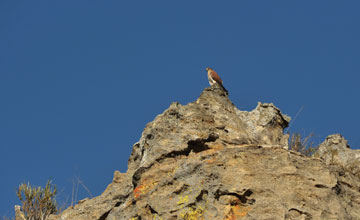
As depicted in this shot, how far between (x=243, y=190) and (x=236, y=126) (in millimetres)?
2795

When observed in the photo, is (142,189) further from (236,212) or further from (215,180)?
(236,212)

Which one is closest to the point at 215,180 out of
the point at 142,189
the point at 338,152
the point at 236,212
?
the point at 236,212

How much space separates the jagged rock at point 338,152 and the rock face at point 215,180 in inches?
116

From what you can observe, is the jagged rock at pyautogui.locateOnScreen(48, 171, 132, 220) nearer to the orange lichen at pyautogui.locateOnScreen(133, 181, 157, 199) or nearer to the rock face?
the rock face

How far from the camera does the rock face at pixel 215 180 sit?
8164 millimetres

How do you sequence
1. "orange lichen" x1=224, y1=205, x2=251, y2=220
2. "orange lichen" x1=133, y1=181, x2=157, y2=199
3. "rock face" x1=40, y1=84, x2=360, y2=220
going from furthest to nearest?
"orange lichen" x1=133, y1=181, x2=157, y2=199
"rock face" x1=40, y1=84, x2=360, y2=220
"orange lichen" x1=224, y1=205, x2=251, y2=220

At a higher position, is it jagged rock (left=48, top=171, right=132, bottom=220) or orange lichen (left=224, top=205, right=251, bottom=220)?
jagged rock (left=48, top=171, right=132, bottom=220)

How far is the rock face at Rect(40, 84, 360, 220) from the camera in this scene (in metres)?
8.16

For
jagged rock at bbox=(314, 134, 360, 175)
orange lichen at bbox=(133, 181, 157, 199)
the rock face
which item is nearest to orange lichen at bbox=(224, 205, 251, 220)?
the rock face

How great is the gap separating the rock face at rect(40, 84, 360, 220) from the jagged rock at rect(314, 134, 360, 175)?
2.94m

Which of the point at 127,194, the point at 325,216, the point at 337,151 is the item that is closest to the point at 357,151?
the point at 337,151

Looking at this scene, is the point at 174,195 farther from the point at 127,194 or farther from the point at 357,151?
the point at 357,151

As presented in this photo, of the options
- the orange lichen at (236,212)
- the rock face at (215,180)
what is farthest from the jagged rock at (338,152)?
the orange lichen at (236,212)

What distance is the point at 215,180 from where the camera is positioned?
852cm
